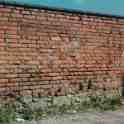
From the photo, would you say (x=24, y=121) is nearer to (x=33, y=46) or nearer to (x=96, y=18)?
(x=33, y=46)

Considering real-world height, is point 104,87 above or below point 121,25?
below

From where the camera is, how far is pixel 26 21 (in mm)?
8945

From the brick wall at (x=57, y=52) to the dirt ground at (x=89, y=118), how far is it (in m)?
0.81

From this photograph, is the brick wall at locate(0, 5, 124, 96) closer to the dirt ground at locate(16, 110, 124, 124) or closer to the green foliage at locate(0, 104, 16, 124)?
the green foliage at locate(0, 104, 16, 124)

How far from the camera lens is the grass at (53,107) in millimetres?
8484

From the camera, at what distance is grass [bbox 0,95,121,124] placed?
8.48 metres

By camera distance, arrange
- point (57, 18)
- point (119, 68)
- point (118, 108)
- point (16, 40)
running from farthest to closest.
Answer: point (119, 68), point (118, 108), point (57, 18), point (16, 40)

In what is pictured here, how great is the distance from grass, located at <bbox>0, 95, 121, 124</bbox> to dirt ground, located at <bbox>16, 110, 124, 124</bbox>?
28 cm

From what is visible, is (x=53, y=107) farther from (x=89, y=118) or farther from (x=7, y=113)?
(x=7, y=113)

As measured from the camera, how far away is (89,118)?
8.89 meters

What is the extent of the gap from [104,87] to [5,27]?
3.16 metres

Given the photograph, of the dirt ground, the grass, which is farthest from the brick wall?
the dirt ground

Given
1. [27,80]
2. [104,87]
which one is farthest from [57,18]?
[104,87]

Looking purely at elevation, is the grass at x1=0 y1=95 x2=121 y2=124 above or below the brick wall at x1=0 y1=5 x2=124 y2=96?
below
